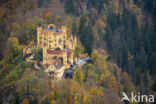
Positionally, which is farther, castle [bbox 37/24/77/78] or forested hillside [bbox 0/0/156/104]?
castle [bbox 37/24/77/78]

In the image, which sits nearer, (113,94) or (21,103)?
(21,103)

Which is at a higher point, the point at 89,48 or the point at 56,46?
the point at 56,46

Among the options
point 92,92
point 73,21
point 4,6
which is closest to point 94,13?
point 73,21

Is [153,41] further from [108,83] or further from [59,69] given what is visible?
[59,69]

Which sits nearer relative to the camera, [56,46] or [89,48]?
[56,46]

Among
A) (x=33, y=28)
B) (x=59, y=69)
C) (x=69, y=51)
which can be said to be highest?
(x=33, y=28)
